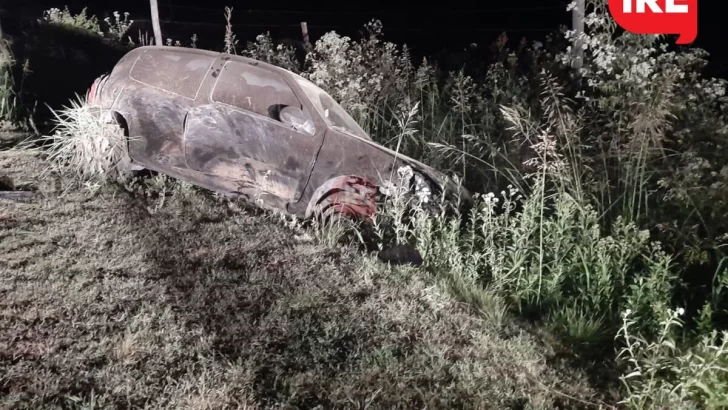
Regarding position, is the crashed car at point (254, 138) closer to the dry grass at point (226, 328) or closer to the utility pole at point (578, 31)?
the dry grass at point (226, 328)

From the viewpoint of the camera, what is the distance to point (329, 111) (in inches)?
241

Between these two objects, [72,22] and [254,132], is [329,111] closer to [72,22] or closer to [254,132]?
[254,132]

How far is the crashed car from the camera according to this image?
5727 millimetres

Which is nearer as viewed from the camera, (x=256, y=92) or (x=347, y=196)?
(x=347, y=196)

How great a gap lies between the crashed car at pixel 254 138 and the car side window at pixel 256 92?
0.01 meters

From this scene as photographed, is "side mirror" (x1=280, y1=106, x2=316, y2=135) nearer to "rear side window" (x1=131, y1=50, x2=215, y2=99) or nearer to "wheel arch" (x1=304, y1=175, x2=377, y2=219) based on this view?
"wheel arch" (x1=304, y1=175, x2=377, y2=219)

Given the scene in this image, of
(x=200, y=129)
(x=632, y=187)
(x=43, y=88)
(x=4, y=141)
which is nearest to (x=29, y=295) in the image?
(x=200, y=129)

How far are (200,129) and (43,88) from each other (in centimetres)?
480

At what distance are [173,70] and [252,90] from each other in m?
0.97
